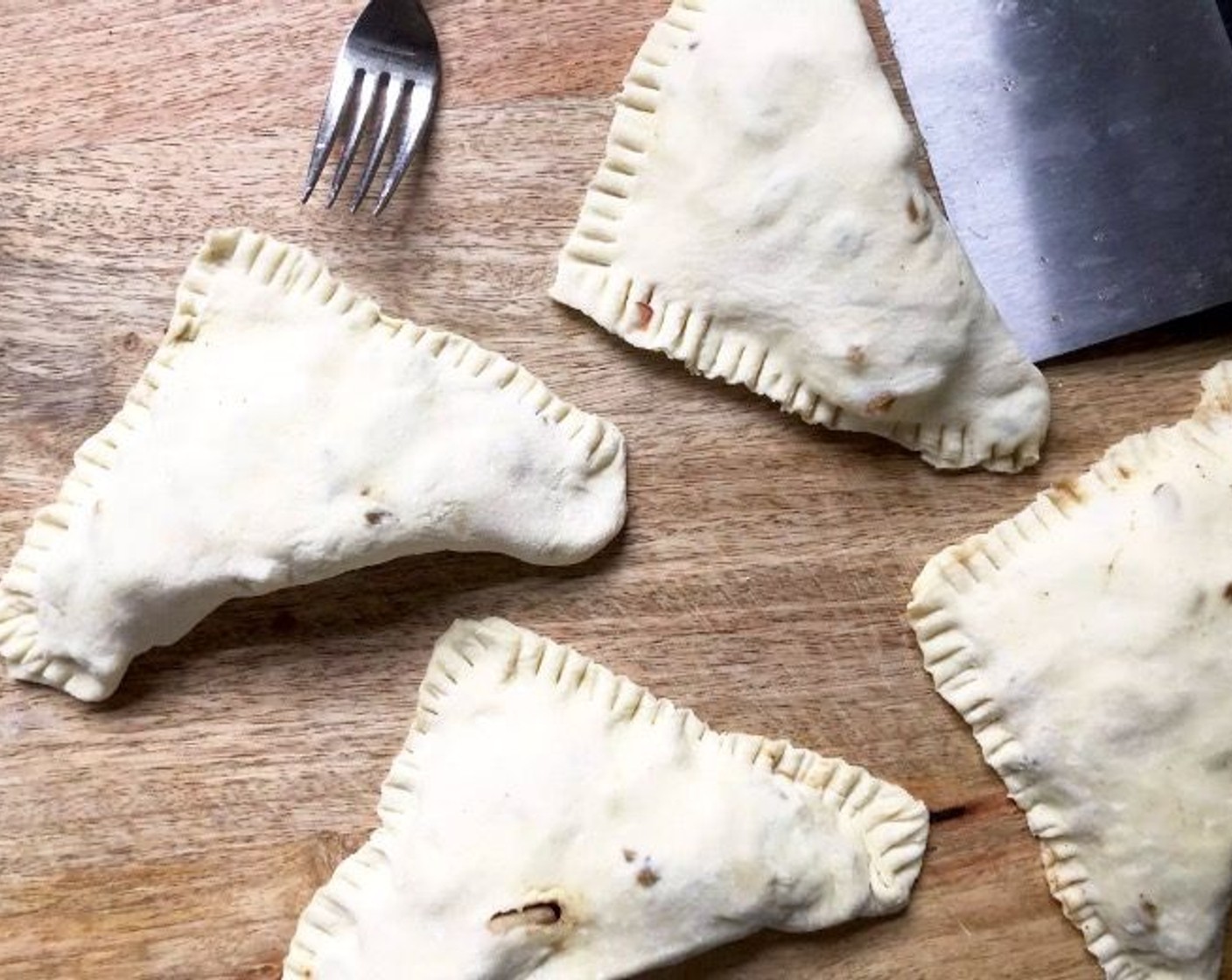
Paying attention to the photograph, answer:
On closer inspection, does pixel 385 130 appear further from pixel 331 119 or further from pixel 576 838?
pixel 576 838

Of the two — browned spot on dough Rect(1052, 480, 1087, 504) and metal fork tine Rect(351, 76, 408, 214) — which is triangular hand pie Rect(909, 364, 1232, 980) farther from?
metal fork tine Rect(351, 76, 408, 214)

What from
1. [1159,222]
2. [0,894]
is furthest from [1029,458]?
[0,894]

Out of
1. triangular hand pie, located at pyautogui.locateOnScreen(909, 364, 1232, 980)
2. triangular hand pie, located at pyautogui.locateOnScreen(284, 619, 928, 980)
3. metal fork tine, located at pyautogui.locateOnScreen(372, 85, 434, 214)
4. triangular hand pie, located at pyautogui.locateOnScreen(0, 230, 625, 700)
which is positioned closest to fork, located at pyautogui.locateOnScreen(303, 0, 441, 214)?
metal fork tine, located at pyautogui.locateOnScreen(372, 85, 434, 214)

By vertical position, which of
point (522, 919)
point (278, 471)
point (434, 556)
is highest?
point (278, 471)

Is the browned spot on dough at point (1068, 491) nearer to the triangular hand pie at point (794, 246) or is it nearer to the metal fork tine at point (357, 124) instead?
the triangular hand pie at point (794, 246)

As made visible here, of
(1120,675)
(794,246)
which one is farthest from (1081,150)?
(1120,675)

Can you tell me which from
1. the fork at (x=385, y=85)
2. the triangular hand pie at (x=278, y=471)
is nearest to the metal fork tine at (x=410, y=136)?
the fork at (x=385, y=85)

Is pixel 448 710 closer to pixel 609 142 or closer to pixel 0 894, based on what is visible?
pixel 0 894
